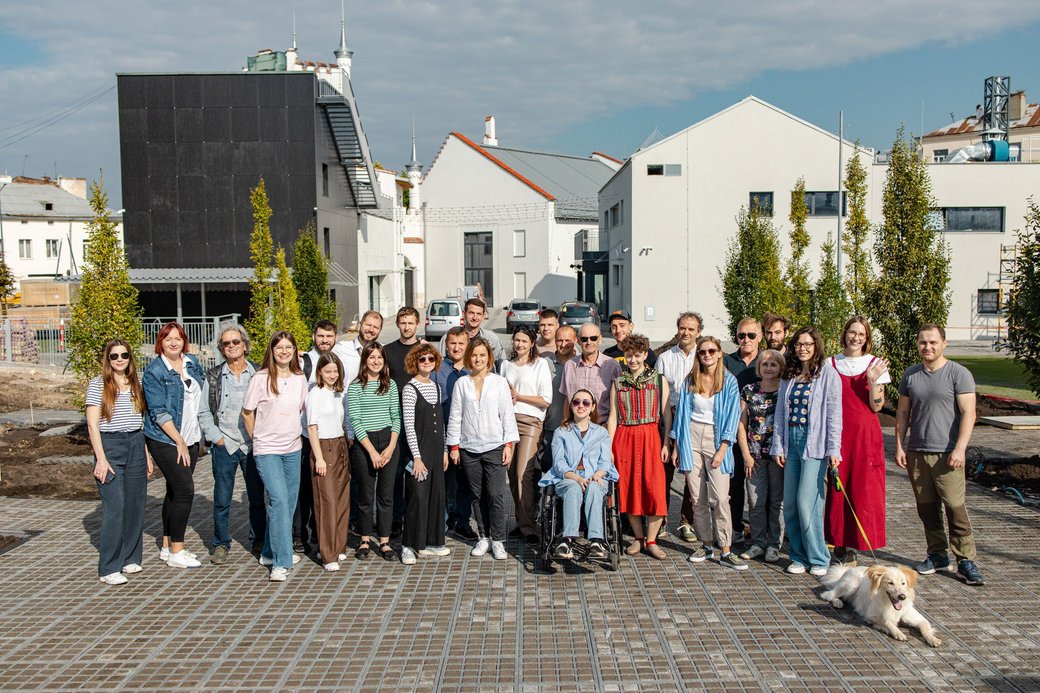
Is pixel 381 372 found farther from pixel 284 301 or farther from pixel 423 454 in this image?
pixel 284 301

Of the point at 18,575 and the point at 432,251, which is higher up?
the point at 432,251

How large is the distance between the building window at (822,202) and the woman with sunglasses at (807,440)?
30805 mm

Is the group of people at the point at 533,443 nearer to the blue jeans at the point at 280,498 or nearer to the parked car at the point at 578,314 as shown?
the blue jeans at the point at 280,498

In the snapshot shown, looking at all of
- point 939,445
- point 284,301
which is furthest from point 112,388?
point 284,301

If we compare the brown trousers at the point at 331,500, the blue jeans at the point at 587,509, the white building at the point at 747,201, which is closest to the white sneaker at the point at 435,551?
the brown trousers at the point at 331,500

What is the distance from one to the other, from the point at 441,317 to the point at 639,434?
27.4 m

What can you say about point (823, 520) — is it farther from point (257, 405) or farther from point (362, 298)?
point (362, 298)

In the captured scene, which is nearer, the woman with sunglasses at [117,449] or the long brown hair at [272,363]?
the woman with sunglasses at [117,449]

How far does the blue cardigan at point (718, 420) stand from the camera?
6992 millimetres

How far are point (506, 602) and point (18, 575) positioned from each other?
3916mm

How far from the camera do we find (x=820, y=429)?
22.1 feet

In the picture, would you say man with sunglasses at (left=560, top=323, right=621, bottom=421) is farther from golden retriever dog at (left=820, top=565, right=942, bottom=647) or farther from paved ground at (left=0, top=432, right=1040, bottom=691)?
golden retriever dog at (left=820, top=565, right=942, bottom=647)

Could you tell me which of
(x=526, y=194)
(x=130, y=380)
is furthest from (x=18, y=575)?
(x=526, y=194)

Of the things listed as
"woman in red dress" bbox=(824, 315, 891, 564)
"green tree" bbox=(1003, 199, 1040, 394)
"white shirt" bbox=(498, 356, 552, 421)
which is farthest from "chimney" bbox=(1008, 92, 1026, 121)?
"white shirt" bbox=(498, 356, 552, 421)
